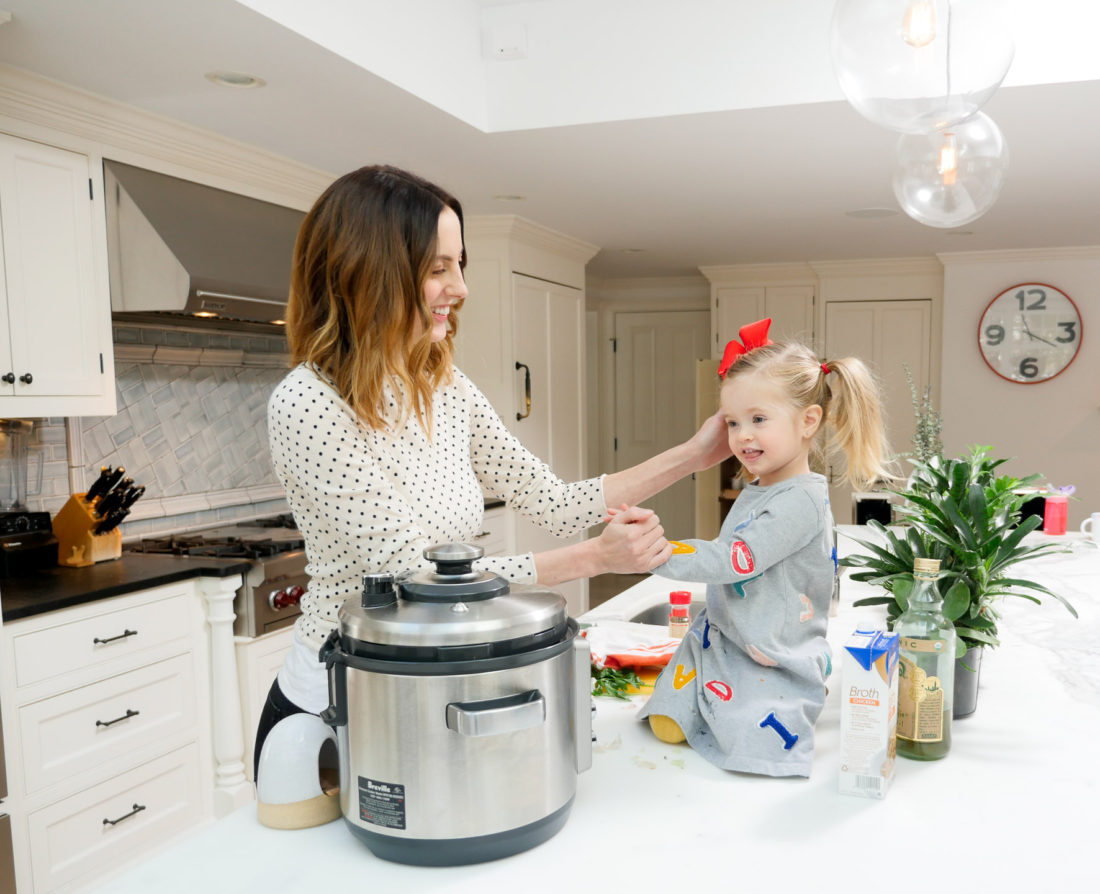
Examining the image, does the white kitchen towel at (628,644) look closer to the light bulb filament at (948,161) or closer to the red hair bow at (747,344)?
the red hair bow at (747,344)

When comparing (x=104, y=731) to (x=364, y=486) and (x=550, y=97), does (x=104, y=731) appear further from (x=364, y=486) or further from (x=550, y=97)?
(x=550, y=97)

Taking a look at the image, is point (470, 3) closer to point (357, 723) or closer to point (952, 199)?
point (952, 199)

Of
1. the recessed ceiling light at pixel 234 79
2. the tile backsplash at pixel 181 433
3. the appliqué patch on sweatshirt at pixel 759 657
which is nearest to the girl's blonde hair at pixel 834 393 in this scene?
the appliqué patch on sweatshirt at pixel 759 657

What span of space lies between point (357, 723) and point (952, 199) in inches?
61.1

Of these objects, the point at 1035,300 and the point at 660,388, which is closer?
the point at 1035,300

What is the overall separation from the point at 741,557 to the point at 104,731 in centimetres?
191

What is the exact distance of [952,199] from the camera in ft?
5.97

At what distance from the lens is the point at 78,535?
2.64 meters

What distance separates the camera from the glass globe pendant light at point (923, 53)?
1176mm

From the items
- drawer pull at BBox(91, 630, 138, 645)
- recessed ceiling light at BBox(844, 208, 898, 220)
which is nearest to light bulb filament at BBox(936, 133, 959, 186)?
drawer pull at BBox(91, 630, 138, 645)

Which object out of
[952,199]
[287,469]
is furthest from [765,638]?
[952,199]

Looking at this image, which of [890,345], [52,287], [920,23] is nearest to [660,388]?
[890,345]

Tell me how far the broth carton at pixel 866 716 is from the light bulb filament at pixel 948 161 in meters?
1.13

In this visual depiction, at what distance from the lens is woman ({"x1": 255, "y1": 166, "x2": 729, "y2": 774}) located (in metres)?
1.15
